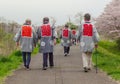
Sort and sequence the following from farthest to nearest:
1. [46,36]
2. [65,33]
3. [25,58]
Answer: [65,33], [25,58], [46,36]

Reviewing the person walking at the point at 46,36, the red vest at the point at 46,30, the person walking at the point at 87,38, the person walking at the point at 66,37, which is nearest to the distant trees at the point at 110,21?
the person walking at the point at 66,37

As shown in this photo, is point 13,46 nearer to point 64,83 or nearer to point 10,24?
point 10,24

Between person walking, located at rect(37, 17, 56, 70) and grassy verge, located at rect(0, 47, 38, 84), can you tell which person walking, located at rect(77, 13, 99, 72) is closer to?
person walking, located at rect(37, 17, 56, 70)

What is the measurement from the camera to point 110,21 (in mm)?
40969

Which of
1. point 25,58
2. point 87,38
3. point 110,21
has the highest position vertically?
point 110,21

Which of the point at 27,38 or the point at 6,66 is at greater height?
the point at 27,38

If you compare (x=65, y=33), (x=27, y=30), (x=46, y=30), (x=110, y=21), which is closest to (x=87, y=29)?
(x=46, y=30)

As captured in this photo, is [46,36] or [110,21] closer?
[46,36]

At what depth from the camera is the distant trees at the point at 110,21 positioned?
40469 millimetres

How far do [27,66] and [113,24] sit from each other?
22945mm

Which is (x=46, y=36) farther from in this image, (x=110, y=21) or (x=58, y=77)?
(x=110, y=21)

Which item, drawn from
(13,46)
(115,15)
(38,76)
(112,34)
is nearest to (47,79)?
(38,76)

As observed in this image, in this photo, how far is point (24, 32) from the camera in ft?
61.8

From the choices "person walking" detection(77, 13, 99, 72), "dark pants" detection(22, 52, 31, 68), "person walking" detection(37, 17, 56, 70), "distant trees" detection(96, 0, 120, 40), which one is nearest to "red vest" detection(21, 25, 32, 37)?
"person walking" detection(37, 17, 56, 70)
